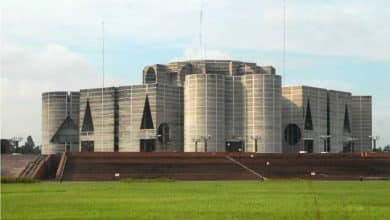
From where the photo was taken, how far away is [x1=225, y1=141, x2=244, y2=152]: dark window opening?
133000 millimetres

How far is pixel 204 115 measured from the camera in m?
129

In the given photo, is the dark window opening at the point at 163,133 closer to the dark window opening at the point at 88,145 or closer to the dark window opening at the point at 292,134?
the dark window opening at the point at 88,145

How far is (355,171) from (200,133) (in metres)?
48.1

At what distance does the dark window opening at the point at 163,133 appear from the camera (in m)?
135

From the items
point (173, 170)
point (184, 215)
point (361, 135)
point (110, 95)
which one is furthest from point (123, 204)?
point (361, 135)

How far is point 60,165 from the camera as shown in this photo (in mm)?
82688

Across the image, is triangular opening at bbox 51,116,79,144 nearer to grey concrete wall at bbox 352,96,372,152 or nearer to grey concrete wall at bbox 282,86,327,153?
grey concrete wall at bbox 282,86,327,153

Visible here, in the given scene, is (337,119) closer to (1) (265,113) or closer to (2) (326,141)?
(2) (326,141)

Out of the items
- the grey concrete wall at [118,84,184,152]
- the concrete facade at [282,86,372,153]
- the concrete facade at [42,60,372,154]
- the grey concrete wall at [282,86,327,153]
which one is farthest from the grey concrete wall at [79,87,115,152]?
the concrete facade at [282,86,372,153]

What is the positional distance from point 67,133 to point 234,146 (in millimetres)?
34356

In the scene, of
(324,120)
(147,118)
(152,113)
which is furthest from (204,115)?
(324,120)

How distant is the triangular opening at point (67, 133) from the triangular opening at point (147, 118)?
17.6 meters

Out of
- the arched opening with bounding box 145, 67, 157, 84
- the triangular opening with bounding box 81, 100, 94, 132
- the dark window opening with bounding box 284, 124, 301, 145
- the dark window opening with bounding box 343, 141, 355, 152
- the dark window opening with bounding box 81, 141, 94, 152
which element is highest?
the arched opening with bounding box 145, 67, 157, 84

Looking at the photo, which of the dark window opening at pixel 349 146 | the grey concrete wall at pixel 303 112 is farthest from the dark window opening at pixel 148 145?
the dark window opening at pixel 349 146
